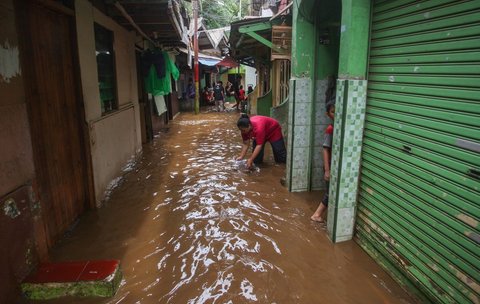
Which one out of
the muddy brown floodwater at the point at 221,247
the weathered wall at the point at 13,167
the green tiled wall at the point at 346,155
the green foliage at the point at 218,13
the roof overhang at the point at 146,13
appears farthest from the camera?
the green foliage at the point at 218,13

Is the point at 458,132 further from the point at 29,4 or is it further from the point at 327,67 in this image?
the point at 29,4

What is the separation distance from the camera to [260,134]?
707 centimetres

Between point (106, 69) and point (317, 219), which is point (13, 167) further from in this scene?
point (106, 69)

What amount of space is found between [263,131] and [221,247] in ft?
11.4

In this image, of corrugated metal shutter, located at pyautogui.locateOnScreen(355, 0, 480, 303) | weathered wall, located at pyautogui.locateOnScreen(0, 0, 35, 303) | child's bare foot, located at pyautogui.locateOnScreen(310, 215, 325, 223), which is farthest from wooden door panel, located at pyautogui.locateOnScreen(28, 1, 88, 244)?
corrugated metal shutter, located at pyautogui.locateOnScreen(355, 0, 480, 303)

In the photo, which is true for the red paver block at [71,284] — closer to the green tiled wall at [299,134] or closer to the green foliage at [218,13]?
the green tiled wall at [299,134]

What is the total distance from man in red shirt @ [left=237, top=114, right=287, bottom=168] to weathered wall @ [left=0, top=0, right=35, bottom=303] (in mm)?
4096

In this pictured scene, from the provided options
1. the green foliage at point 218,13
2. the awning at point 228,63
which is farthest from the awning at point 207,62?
the green foliage at point 218,13

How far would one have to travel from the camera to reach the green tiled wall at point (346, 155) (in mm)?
3812

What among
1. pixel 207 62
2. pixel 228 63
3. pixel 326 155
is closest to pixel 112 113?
pixel 326 155

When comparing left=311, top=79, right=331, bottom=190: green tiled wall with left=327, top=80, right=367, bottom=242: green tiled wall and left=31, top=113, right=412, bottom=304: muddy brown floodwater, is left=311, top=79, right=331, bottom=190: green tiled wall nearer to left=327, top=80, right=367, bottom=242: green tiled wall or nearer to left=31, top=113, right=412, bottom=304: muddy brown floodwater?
left=31, top=113, right=412, bottom=304: muddy brown floodwater

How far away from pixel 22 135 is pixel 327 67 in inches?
180

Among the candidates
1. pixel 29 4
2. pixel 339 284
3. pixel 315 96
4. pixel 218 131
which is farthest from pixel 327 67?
pixel 218 131

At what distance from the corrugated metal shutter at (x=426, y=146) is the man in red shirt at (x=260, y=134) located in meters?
3.31
